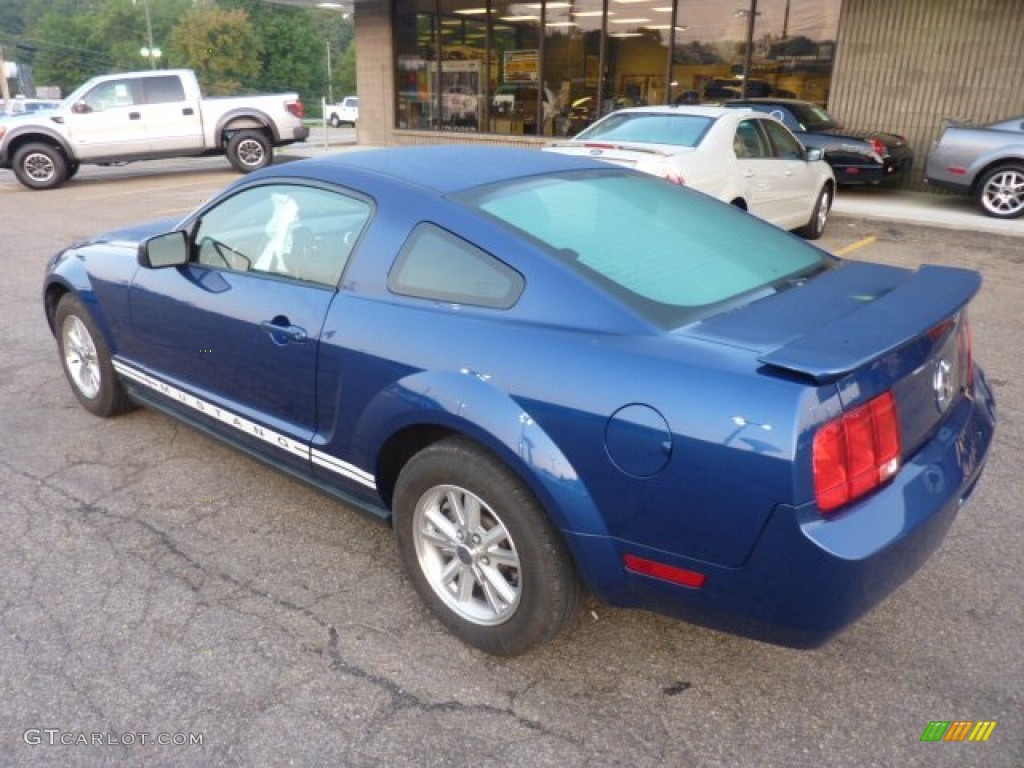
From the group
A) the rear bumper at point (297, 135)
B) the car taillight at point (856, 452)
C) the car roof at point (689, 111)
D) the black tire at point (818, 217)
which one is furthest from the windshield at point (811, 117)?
the car taillight at point (856, 452)

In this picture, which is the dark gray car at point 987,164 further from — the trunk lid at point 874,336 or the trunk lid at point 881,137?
the trunk lid at point 874,336

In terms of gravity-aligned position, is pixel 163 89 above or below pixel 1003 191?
above

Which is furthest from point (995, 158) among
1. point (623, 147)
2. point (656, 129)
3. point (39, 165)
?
point (39, 165)

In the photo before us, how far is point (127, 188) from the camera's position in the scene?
15195 millimetres

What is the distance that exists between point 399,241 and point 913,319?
1595 mm

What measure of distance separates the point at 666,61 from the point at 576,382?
14.9 meters

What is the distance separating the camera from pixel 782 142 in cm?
876

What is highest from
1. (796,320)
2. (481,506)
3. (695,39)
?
(695,39)

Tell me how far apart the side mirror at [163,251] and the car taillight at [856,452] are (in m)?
2.68

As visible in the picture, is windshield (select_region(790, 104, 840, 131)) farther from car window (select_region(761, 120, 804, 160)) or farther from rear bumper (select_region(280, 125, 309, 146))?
rear bumper (select_region(280, 125, 309, 146))

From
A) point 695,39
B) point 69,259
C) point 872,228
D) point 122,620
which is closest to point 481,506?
point 122,620

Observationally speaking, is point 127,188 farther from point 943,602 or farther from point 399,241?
point 943,602

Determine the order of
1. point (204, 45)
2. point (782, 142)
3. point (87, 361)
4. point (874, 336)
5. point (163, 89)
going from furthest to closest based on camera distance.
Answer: point (204, 45), point (163, 89), point (782, 142), point (87, 361), point (874, 336)

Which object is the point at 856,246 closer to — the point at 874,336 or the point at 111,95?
the point at 874,336
